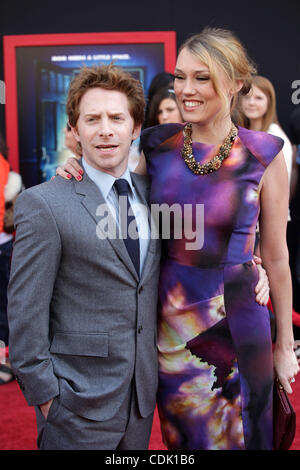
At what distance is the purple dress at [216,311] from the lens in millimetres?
1566

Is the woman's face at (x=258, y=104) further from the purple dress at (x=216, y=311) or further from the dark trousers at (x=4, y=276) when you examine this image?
the purple dress at (x=216, y=311)

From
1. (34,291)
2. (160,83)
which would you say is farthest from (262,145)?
(160,83)

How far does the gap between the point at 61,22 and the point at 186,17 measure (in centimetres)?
96

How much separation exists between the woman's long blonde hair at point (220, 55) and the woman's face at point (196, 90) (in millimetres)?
13

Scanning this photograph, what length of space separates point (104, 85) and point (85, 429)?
92 centimetres

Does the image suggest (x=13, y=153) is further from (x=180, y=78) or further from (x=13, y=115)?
(x=180, y=78)

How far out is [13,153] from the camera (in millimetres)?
4320

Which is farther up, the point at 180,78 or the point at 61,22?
the point at 61,22

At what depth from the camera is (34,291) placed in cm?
141

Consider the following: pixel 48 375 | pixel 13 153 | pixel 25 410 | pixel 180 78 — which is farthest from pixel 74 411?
pixel 13 153

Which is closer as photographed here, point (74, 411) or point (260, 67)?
point (74, 411)

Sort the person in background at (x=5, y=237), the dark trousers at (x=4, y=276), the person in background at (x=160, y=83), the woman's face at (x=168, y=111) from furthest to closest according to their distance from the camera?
the dark trousers at (x=4, y=276) < the person in background at (x=5, y=237) < the person in background at (x=160, y=83) < the woman's face at (x=168, y=111)

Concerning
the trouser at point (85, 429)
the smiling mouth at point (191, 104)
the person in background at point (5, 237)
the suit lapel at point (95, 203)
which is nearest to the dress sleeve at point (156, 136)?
the smiling mouth at point (191, 104)
